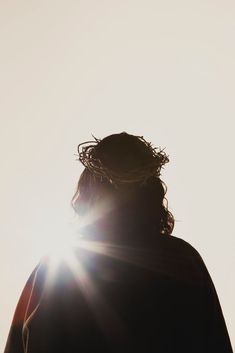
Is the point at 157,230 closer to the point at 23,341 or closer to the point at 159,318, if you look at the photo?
the point at 159,318

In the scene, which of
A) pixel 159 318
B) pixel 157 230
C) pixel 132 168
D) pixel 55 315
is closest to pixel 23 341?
pixel 55 315

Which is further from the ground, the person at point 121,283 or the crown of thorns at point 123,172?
the crown of thorns at point 123,172

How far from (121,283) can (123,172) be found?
1.80ft

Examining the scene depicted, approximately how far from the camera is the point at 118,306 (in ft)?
7.39

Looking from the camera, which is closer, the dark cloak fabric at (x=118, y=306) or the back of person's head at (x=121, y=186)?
the dark cloak fabric at (x=118, y=306)

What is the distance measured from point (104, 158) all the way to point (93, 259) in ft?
1.70

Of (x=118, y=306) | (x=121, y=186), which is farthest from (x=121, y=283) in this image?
(x=121, y=186)

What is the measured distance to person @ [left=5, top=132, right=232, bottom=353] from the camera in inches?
88.4

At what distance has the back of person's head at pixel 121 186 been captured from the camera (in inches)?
93.7

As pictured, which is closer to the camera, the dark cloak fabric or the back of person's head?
the dark cloak fabric

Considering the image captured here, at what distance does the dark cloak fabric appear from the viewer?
87.7 inches

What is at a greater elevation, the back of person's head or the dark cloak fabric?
the back of person's head

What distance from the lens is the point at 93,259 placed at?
2.33 metres

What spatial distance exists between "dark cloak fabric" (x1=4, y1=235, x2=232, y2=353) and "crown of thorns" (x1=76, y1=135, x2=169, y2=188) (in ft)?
1.05
